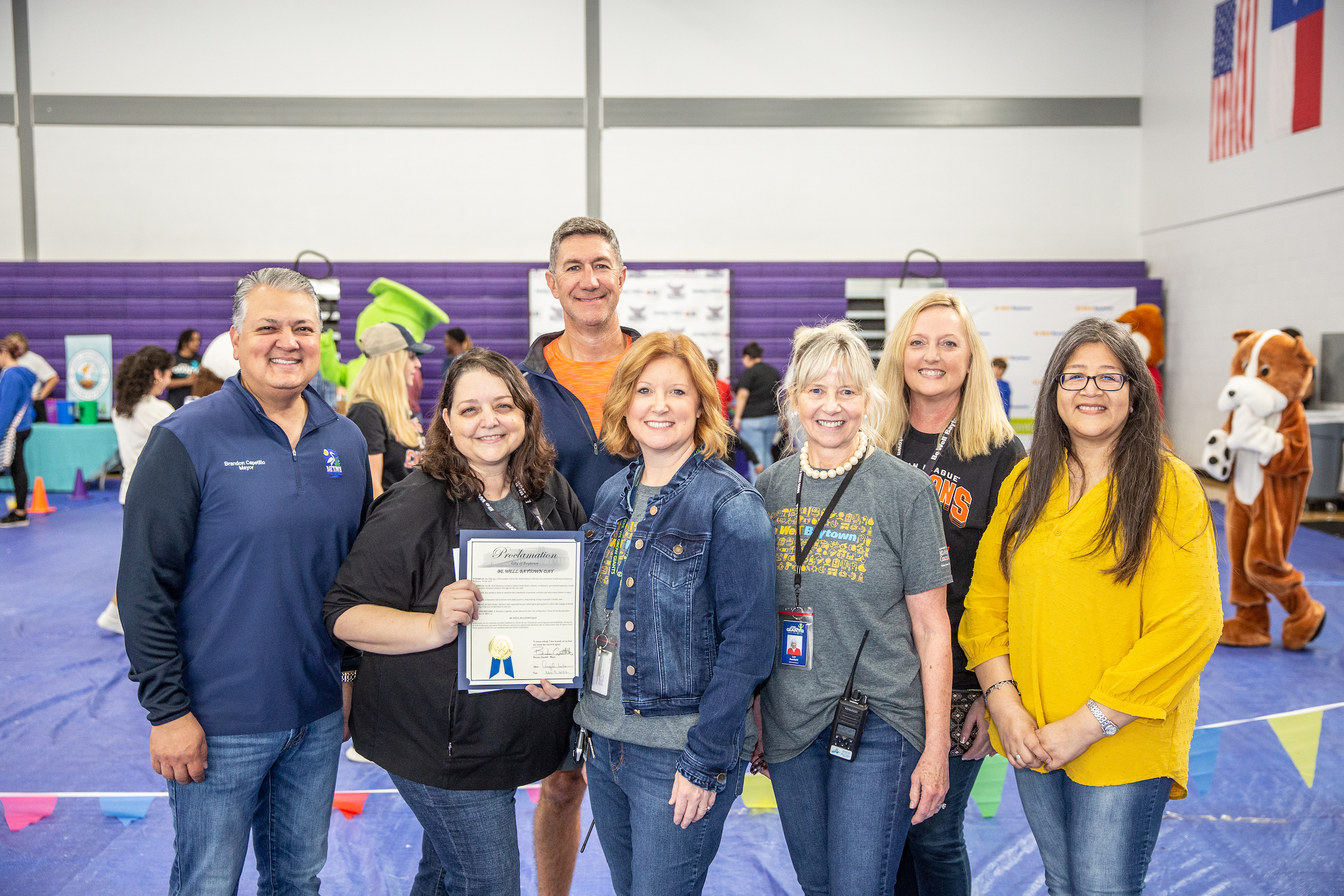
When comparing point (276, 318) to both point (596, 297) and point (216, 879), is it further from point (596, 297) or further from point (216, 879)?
point (216, 879)

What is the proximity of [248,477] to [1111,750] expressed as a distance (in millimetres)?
1810

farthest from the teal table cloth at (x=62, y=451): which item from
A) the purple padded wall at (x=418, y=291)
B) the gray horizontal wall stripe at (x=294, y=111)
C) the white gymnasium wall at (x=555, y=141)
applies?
the gray horizontal wall stripe at (x=294, y=111)

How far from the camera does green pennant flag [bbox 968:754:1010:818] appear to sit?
320 centimetres

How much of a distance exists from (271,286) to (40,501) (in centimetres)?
928

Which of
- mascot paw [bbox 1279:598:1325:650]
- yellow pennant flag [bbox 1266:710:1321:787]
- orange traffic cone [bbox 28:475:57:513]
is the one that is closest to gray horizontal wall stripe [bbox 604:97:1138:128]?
orange traffic cone [bbox 28:475:57:513]

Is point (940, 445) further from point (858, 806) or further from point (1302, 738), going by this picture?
point (1302, 738)

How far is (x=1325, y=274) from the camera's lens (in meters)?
9.05

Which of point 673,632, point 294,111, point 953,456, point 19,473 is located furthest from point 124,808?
point 294,111

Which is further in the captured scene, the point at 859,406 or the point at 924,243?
the point at 924,243

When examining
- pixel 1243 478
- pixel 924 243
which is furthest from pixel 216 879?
pixel 924 243

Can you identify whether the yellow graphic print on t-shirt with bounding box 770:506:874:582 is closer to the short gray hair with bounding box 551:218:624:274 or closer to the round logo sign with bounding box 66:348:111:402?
the short gray hair with bounding box 551:218:624:274

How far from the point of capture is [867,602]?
1763mm

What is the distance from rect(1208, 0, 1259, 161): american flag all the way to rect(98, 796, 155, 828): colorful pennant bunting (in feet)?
39.0

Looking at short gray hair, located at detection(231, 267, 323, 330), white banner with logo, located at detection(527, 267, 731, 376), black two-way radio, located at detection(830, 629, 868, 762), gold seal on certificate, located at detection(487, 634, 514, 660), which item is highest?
white banner with logo, located at detection(527, 267, 731, 376)
